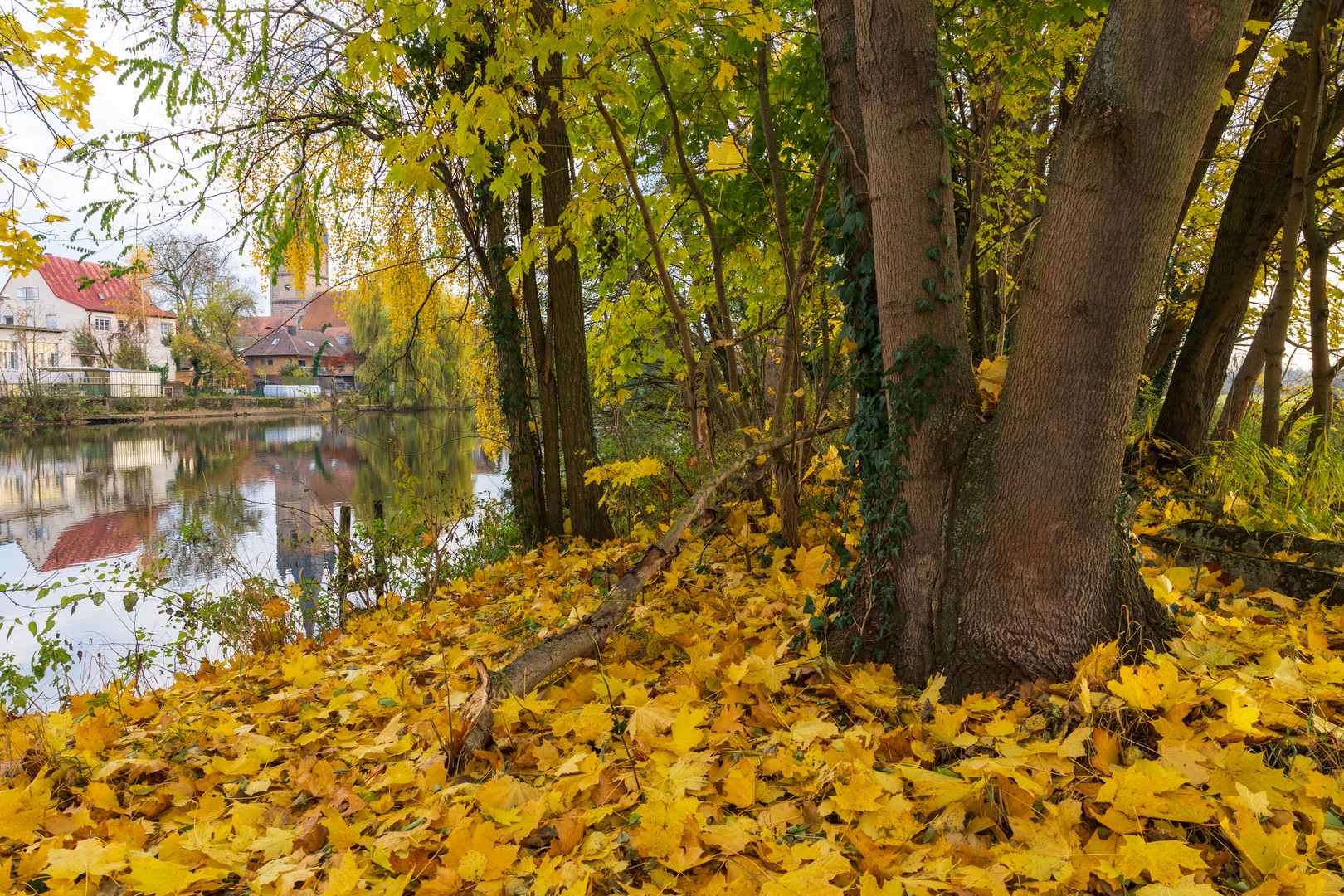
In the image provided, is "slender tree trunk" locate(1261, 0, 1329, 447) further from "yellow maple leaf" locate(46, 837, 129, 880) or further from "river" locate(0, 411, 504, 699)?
"river" locate(0, 411, 504, 699)

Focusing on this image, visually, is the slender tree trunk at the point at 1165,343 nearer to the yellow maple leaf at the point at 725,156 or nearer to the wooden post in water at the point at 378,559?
the yellow maple leaf at the point at 725,156

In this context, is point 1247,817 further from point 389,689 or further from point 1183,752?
point 389,689

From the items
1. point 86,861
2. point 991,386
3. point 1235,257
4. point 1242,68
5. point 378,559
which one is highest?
point 1242,68

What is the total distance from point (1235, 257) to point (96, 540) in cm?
1450

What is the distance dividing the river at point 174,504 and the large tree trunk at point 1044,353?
4.49 metres

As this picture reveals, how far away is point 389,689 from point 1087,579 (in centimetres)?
236

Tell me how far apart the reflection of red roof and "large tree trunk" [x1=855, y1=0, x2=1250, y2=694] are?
11.4 metres

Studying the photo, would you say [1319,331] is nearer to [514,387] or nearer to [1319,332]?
[1319,332]

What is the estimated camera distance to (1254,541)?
2.81m

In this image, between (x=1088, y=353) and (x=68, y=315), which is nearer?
(x=1088, y=353)

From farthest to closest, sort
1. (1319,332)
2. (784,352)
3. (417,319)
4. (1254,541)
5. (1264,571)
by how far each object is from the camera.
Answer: (417,319)
(1319,332)
(784,352)
(1254,541)
(1264,571)

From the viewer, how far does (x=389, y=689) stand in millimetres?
2689

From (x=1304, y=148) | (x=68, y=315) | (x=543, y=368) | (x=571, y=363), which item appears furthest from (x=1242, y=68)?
(x=68, y=315)

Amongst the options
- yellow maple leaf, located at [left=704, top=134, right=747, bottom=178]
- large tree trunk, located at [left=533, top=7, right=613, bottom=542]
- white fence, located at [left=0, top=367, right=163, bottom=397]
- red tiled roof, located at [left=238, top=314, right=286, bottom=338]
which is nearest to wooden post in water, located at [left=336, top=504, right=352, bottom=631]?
large tree trunk, located at [left=533, top=7, right=613, bottom=542]
